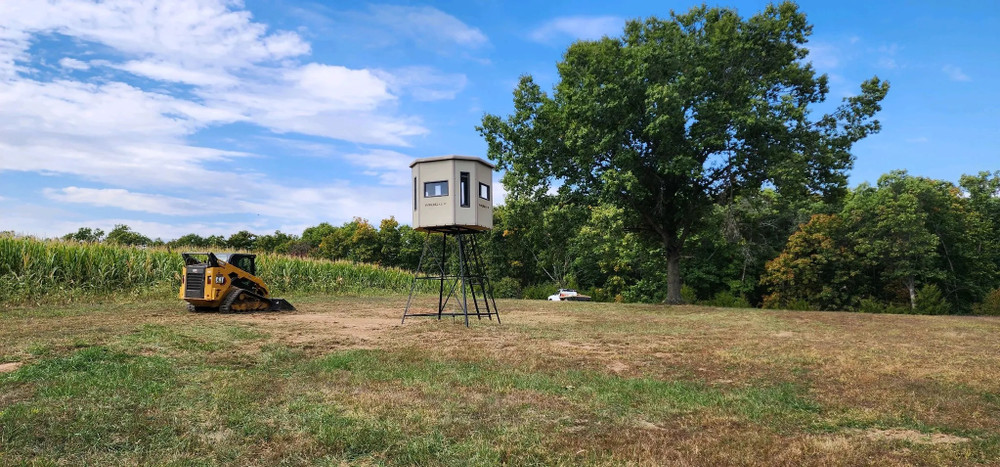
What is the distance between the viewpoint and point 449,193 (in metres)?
12.2

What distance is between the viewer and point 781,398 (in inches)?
233

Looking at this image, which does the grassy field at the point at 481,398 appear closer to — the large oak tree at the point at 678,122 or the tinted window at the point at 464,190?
the tinted window at the point at 464,190

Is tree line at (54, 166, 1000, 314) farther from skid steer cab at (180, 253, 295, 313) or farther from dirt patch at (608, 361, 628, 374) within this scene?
dirt patch at (608, 361, 628, 374)

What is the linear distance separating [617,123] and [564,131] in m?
2.31

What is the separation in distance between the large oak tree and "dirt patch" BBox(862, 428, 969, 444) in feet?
51.9

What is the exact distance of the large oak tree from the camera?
68.3 feet

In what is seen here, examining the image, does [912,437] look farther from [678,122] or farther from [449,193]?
[678,122]

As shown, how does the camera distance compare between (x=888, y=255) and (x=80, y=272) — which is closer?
(x=80, y=272)

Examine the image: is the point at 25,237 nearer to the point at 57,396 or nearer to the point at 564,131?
the point at 57,396

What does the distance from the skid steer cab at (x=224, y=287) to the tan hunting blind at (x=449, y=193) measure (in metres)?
6.42

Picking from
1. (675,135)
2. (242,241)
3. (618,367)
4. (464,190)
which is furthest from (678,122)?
(242,241)

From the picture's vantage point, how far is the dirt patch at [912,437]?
180 inches

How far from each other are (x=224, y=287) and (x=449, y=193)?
7.48 meters

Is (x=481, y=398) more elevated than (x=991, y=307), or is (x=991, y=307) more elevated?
(x=481, y=398)
